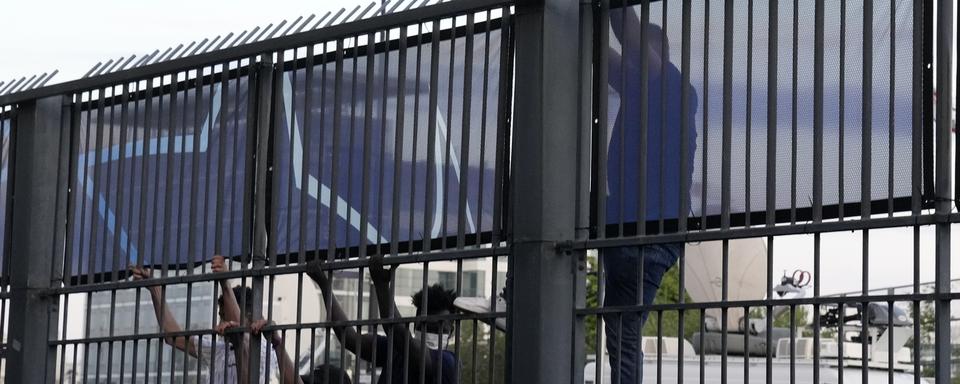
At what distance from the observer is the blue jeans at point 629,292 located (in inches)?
193

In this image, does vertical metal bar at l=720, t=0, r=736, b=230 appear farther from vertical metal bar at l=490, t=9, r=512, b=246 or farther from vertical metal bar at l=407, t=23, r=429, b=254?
vertical metal bar at l=407, t=23, r=429, b=254

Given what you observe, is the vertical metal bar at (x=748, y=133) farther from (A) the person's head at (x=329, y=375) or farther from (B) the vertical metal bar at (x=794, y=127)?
(A) the person's head at (x=329, y=375)

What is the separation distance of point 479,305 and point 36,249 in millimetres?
2509

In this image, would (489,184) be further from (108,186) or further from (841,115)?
(108,186)

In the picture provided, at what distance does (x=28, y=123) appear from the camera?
7000 mm

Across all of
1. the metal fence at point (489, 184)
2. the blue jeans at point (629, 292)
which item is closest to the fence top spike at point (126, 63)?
the metal fence at point (489, 184)

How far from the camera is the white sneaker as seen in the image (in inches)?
207

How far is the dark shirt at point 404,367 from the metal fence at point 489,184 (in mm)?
11

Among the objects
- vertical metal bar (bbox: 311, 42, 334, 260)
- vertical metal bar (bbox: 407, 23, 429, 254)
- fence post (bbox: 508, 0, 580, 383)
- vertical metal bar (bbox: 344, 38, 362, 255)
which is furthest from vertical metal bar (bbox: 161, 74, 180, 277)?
fence post (bbox: 508, 0, 580, 383)

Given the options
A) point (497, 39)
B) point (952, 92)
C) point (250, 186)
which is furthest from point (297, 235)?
point (952, 92)

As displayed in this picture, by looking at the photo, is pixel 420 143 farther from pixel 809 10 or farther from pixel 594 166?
pixel 809 10

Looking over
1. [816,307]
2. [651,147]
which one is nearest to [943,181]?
[816,307]

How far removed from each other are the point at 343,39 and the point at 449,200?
2.63 feet

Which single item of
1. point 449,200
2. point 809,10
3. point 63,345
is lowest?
point 63,345
